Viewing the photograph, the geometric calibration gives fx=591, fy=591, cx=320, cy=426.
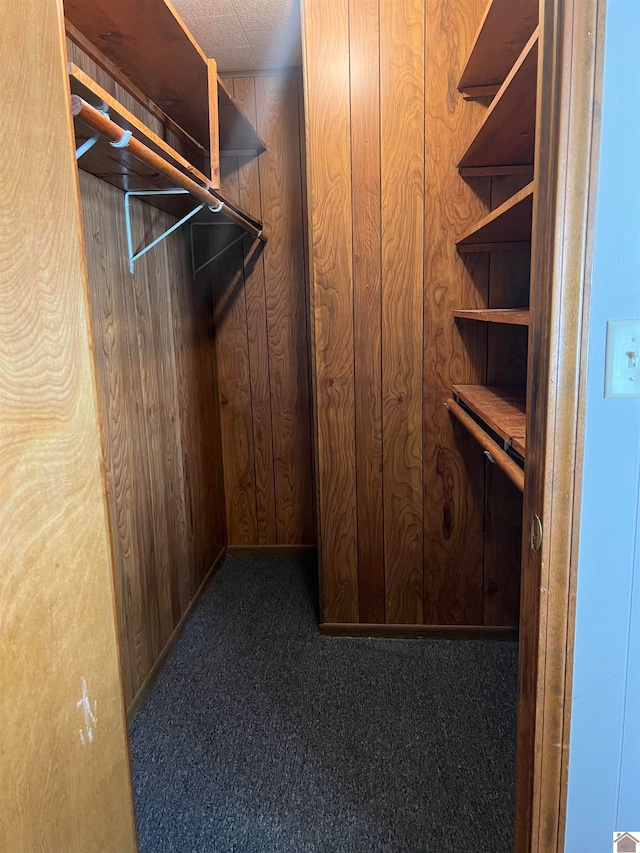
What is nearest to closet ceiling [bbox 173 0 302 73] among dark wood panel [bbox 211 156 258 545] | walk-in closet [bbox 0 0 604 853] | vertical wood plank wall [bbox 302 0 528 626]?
walk-in closet [bbox 0 0 604 853]

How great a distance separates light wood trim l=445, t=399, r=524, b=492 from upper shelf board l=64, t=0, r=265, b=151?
1.38 metres

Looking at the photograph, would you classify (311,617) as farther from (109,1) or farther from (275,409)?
(109,1)

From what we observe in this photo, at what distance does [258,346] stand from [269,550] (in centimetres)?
109

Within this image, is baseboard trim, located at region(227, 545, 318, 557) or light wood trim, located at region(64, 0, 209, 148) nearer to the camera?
light wood trim, located at region(64, 0, 209, 148)

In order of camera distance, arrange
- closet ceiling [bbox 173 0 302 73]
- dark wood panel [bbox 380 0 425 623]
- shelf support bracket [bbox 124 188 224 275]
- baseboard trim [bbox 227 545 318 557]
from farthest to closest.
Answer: baseboard trim [bbox 227 545 318 557] < closet ceiling [bbox 173 0 302 73] < dark wood panel [bbox 380 0 425 623] < shelf support bracket [bbox 124 188 224 275]

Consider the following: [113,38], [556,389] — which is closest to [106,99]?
[113,38]

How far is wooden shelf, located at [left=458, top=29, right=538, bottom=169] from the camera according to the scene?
1251 millimetres

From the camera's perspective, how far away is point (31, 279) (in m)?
0.83

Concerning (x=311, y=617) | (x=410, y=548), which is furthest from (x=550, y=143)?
(x=311, y=617)

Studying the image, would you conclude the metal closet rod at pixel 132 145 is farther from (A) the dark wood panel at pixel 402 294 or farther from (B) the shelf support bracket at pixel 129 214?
(A) the dark wood panel at pixel 402 294

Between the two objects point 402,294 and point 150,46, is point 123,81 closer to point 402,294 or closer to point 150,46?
point 150,46

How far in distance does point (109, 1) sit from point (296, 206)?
1508mm

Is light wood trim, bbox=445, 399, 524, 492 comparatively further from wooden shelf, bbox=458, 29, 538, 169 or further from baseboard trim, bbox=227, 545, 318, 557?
baseboard trim, bbox=227, 545, 318, 557

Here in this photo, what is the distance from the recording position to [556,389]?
844 millimetres
